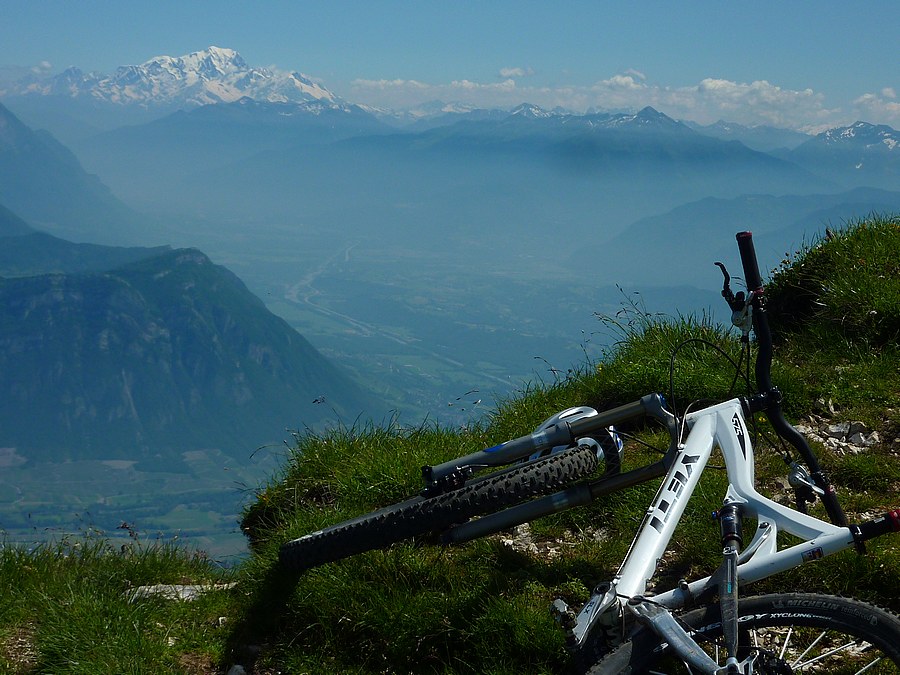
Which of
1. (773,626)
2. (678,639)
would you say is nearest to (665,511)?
(773,626)

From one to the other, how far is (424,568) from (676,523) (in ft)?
5.86

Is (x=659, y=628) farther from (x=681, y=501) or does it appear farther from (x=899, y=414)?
(x=899, y=414)

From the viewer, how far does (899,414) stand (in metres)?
5.80

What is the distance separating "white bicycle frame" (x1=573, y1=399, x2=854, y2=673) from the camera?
2932 mm

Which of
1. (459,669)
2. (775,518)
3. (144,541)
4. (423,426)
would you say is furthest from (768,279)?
(144,541)

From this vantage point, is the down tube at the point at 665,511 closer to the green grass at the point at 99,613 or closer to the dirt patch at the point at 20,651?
the green grass at the point at 99,613

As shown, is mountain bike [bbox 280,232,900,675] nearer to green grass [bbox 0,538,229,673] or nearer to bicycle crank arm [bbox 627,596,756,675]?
bicycle crank arm [bbox 627,596,756,675]

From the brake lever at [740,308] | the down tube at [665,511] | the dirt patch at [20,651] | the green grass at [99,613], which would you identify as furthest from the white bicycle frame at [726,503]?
Result: the dirt patch at [20,651]

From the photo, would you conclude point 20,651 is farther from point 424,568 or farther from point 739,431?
point 739,431

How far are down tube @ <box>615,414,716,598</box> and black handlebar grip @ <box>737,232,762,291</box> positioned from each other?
74 centimetres

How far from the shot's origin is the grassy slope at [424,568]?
13.0 ft

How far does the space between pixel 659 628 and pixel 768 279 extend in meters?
6.82

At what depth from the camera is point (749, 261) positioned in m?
3.59

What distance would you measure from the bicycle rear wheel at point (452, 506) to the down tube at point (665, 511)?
Result: 0.77 metres
